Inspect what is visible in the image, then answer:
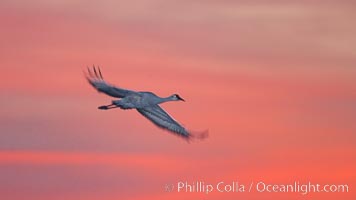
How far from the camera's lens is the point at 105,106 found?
153m

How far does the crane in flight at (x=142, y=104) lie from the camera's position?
497ft

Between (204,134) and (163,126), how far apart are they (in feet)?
14.6

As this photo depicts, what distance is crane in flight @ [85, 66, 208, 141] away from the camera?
5965 inches

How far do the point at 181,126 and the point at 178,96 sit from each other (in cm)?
390

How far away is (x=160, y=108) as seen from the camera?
15250 centimetres

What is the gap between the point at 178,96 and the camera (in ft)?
509

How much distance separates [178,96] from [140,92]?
3.72m

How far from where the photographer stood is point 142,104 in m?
152

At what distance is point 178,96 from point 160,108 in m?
2.94

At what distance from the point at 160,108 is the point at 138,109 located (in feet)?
3.45

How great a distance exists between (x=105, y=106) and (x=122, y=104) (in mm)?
1612

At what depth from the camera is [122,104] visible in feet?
496

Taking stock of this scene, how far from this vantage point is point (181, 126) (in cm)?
15162

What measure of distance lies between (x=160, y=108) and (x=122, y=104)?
219cm
